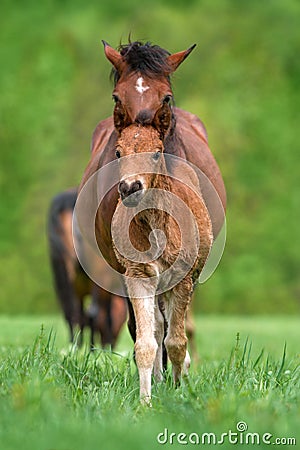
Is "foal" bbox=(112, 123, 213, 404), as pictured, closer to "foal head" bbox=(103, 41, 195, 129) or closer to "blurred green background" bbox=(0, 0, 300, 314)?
"foal head" bbox=(103, 41, 195, 129)

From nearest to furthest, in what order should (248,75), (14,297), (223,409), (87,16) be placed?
(223,409) → (14,297) → (248,75) → (87,16)

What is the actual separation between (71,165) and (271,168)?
713cm

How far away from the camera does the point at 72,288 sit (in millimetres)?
13219

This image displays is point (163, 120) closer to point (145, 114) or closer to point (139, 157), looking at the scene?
point (145, 114)

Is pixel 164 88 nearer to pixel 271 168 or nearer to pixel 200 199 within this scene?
pixel 200 199

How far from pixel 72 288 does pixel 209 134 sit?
19789 mm

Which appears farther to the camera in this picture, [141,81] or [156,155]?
[141,81]

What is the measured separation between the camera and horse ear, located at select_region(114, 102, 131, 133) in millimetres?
5355

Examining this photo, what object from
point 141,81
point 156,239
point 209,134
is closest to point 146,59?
point 141,81

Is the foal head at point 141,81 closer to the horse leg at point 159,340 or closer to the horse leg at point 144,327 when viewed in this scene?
the horse leg at point 144,327

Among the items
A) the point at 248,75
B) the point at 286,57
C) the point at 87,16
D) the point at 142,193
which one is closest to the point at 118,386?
the point at 142,193

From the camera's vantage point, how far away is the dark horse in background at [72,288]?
12.7 m

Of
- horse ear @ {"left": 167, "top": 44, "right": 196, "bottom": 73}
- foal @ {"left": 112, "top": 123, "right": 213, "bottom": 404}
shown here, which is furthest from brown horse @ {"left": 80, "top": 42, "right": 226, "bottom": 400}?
foal @ {"left": 112, "top": 123, "right": 213, "bottom": 404}

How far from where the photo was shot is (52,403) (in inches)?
161
